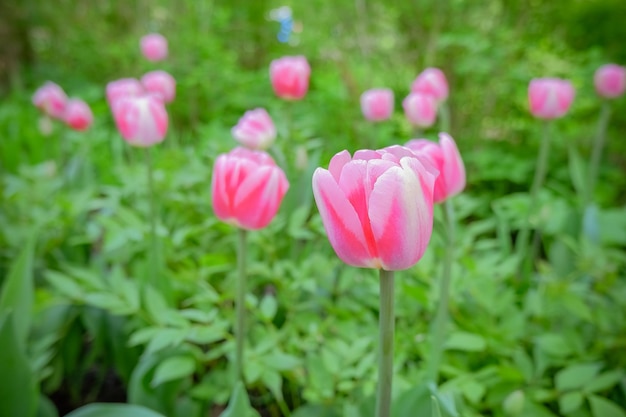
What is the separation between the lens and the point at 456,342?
85 centimetres

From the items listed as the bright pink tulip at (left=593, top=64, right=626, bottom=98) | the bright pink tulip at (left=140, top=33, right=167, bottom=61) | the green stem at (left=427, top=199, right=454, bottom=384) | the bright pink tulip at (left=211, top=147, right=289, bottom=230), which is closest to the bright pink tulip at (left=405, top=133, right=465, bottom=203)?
the green stem at (left=427, top=199, right=454, bottom=384)

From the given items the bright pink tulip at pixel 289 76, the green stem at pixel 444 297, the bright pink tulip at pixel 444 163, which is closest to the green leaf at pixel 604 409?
the green stem at pixel 444 297

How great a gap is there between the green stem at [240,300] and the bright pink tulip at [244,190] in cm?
3

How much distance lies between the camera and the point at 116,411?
2.38ft

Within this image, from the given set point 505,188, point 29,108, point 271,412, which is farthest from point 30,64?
point 271,412

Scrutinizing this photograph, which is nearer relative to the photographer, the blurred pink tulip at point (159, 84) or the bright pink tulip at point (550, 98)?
the bright pink tulip at point (550, 98)

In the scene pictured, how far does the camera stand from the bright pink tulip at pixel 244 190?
71 centimetres

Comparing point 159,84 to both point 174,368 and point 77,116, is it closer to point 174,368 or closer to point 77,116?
point 77,116

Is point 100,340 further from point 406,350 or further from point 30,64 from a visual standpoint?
point 30,64

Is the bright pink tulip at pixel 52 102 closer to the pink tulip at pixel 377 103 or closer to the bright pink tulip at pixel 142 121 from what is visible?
the bright pink tulip at pixel 142 121

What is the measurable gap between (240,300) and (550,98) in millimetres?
982

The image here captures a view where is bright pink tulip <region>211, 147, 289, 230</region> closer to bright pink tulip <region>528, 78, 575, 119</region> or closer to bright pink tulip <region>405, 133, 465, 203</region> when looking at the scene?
bright pink tulip <region>405, 133, 465, 203</region>

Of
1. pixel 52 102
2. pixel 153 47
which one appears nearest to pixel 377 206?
pixel 52 102

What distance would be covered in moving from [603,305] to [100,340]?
971 mm
